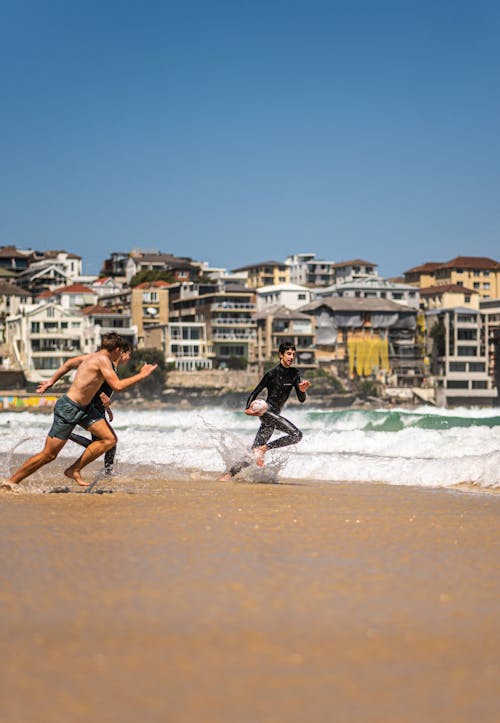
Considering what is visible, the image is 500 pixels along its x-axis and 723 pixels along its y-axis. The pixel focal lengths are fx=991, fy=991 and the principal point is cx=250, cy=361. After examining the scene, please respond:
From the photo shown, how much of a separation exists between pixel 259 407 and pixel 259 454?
591 mm

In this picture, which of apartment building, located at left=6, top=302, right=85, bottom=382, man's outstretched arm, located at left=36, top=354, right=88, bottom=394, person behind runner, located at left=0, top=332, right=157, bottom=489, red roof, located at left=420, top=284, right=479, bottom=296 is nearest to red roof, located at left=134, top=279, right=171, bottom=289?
apartment building, located at left=6, top=302, right=85, bottom=382

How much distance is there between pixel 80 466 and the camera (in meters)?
8.95

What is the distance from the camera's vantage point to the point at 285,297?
107 m

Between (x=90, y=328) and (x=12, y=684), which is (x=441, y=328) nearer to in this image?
(x=90, y=328)

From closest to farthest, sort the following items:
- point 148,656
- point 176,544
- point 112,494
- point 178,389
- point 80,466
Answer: point 148,656 < point 176,544 < point 112,494 < point 80,466 < point 178,389

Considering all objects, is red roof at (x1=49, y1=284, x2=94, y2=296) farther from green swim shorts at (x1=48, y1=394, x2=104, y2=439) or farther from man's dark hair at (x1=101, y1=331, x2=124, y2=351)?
green swim shorts at (x1=48, y1=394, x2=104, y2=439)

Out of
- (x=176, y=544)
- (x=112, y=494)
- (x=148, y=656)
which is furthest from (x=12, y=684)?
(x=112, y=494)

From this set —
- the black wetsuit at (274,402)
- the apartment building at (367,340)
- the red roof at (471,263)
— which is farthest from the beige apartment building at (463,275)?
the black wetsuit at (274,402)

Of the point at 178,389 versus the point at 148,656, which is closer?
the point at 148,656

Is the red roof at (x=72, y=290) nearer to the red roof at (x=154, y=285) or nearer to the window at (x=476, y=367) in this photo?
the red roof at (x=154, y=285)

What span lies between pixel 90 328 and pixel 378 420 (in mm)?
54455

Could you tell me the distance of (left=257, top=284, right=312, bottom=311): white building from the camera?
4181 inches

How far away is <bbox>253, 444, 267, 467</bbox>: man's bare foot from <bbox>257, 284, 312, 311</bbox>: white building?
94757mm

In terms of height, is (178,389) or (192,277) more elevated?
(192,277)
